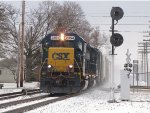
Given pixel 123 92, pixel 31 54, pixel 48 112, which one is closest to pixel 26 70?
pixel 31 54

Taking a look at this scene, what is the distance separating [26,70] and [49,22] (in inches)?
402

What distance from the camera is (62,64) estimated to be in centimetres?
2627

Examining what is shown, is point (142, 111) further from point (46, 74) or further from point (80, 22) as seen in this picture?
point (80, 22)

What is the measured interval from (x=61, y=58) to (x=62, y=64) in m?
0.37

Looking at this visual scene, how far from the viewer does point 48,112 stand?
49.6 ft

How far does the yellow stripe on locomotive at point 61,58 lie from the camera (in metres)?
26.2

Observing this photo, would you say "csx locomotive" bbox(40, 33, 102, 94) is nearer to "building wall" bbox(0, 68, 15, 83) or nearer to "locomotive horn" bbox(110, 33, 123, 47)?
"locomotive horn" bbox(110, 33, 123, 47)

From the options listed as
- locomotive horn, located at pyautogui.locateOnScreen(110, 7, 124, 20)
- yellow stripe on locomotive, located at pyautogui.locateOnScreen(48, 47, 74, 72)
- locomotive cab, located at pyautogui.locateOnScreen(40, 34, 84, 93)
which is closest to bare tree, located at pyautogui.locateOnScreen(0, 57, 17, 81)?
locomotive cab, located at pyautogui.locateOnScreen(40, 34, 84, 93)

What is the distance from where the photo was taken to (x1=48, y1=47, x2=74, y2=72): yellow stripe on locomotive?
26234 mm

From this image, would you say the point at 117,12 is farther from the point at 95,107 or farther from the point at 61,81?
the point at 61,81

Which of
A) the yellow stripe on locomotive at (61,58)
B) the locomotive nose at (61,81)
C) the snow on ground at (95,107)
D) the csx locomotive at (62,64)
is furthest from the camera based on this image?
the yellow stripe on locomotive at (61,58)

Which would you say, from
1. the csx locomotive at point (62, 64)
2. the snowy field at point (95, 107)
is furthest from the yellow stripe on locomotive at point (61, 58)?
the snowy field at point (95, 107)

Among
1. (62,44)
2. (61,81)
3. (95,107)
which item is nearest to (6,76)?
(62,44)

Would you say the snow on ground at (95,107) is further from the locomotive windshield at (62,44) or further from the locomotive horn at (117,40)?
the locomotive windshield at (62,44)
